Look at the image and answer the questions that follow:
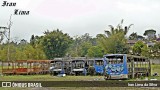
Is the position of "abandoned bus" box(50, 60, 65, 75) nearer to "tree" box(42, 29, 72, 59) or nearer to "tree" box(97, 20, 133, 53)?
"tree" box(97, 20, 133, 53)

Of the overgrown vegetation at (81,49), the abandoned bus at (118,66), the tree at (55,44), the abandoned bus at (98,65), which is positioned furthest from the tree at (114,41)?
the abandoned bus at (118,66)

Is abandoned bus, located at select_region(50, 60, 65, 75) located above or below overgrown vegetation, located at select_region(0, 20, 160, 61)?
below

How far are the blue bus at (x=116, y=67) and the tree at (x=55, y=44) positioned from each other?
171ft

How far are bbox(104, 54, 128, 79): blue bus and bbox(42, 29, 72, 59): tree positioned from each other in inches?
2055

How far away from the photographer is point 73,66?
156ft

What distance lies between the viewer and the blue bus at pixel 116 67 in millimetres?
33281

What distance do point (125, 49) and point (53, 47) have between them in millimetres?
19393

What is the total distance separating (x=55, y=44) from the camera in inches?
3435

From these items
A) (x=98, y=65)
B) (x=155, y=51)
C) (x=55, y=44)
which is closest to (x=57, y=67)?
(x=98, y=65)

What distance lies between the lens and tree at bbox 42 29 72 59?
85562mm

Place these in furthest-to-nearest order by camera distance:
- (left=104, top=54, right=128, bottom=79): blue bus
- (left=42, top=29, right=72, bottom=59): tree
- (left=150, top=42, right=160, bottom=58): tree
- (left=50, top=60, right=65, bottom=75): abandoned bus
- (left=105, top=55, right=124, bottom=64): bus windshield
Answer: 1. (left=42, top=29, right=72, bottom=59): tree
2. (left=150, top=42, right=160, bottom=58): tree
3. (left=50, top=60, right=65, bottom=75): abandoned bus
4. (left=105, top=55, right=124, bottom=64): bus windshield
5. (left=104, top=54, right=128, bottom=79): blue bus

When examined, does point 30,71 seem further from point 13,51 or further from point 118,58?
point 13,51

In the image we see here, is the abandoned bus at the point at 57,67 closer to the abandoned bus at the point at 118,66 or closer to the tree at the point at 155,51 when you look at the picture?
the abandoned bus at the point at 118,66

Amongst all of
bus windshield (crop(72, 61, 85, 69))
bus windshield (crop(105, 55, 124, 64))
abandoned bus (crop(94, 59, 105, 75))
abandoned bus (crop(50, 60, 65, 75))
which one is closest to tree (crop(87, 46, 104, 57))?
abandoned bus (crop(94, 59, 105, 75))
